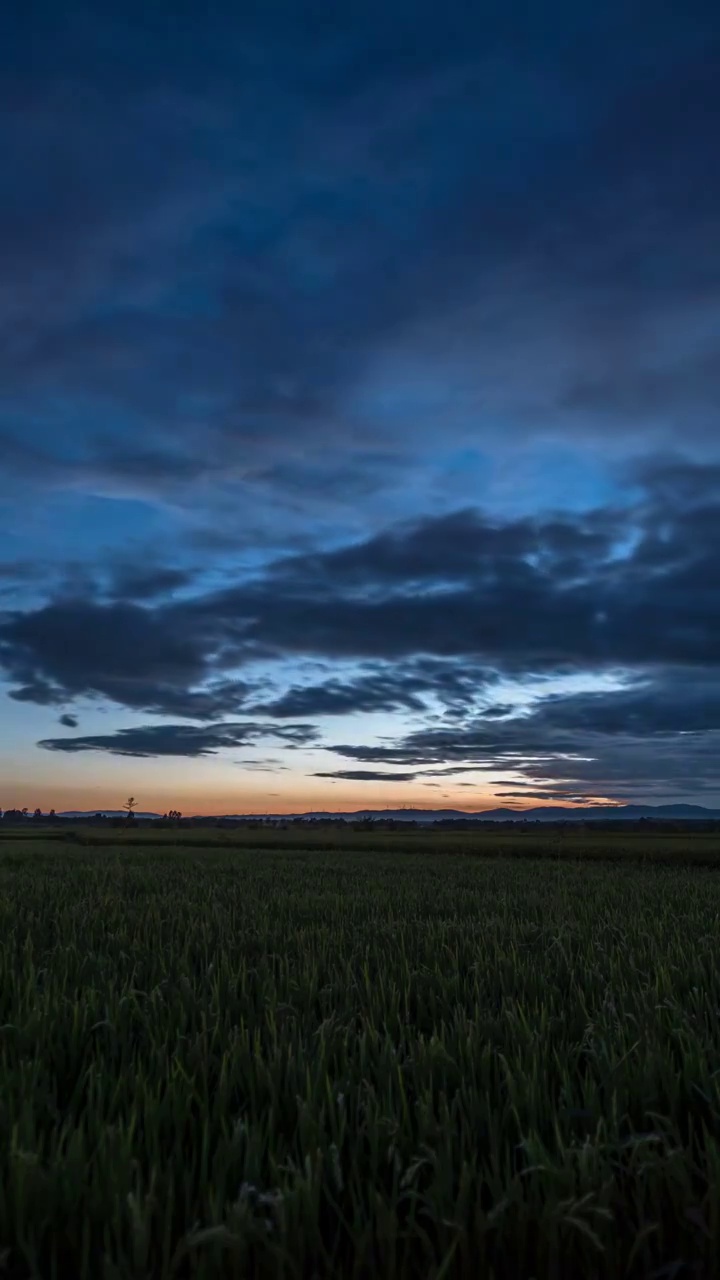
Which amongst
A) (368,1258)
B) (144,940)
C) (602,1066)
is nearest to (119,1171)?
(368,1258)

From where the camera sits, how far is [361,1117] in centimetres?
324

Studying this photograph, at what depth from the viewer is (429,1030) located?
15.7 ft

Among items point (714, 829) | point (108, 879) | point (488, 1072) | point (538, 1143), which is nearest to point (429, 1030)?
point (488, 1072)

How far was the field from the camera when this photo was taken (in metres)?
2.28

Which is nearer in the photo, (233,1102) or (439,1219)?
(439,1219)

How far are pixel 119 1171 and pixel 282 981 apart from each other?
3247 millimetres

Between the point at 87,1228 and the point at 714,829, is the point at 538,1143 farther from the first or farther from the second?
the point at 714,829

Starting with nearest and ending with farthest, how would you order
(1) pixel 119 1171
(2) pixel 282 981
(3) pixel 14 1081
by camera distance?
(1) pixel 119 1171, (3) pixel 14 1081, (2) pixel 282 981

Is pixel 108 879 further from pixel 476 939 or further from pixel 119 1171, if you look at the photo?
pixel 119 1171

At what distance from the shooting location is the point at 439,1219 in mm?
2293

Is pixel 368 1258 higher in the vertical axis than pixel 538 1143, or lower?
lower

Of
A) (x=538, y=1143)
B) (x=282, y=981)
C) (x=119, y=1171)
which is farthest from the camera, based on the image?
(x=282, y=981)

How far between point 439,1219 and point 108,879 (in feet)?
53.9

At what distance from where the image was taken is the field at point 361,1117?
228 cm
